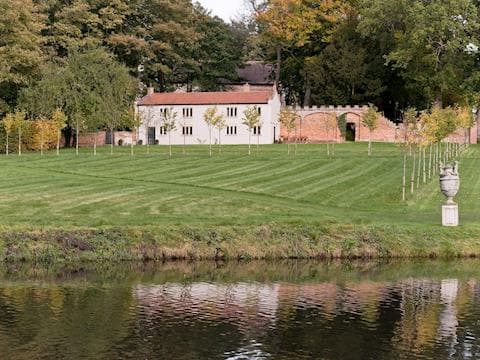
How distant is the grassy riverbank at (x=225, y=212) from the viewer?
26000 mm

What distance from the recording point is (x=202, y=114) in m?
74.9

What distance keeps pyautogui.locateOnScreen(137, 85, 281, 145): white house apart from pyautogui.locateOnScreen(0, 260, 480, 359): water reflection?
48497mm

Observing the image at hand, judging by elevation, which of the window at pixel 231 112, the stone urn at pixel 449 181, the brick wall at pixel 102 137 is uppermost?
the window at pixel 231 112

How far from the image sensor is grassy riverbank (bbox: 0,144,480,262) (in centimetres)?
2600

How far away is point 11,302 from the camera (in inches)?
746

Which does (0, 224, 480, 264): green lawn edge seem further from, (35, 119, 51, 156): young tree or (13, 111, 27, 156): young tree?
(35, 119, 51, 156): young tree

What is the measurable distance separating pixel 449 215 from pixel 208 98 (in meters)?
49.8

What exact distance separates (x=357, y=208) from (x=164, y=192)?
9.13 meters

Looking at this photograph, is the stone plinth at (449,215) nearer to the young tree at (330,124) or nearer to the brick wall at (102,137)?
the young tree at (330,124)

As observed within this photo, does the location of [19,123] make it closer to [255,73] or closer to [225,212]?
[225,212]

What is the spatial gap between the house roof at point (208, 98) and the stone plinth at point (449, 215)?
45977 millimetres

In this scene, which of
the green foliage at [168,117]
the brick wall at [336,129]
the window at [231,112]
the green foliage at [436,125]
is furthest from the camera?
the brick wall at [336,129]

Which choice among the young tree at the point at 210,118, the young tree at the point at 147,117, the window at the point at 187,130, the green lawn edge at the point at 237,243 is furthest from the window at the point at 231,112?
the green lawn edge at the point at 237,243

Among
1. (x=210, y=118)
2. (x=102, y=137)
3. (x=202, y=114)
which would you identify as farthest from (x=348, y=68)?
(x=102, y=137)
